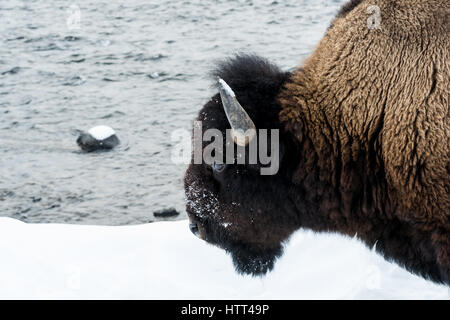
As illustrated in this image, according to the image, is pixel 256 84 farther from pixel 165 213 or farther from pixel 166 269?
pixel 165 213

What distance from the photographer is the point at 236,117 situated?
2.70 m

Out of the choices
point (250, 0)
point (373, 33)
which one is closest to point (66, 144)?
point (373, 33)

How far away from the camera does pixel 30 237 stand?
3740mm

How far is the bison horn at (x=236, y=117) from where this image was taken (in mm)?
2660

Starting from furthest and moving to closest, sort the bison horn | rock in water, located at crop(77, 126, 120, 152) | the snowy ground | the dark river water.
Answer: rock in water, located at crop(77, 126, 120, 152) → the dark river water → the snowy ground → the bison horn

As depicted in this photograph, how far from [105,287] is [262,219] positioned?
3.13ft

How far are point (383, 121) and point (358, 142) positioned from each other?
0.13 m

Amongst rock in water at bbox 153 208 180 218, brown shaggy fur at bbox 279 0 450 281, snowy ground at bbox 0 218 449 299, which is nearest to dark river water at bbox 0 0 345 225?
rock in water at bbox 153 208 180 218

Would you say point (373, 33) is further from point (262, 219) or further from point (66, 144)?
point (66, 144)

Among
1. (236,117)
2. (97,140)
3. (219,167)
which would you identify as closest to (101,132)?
(97,140)
